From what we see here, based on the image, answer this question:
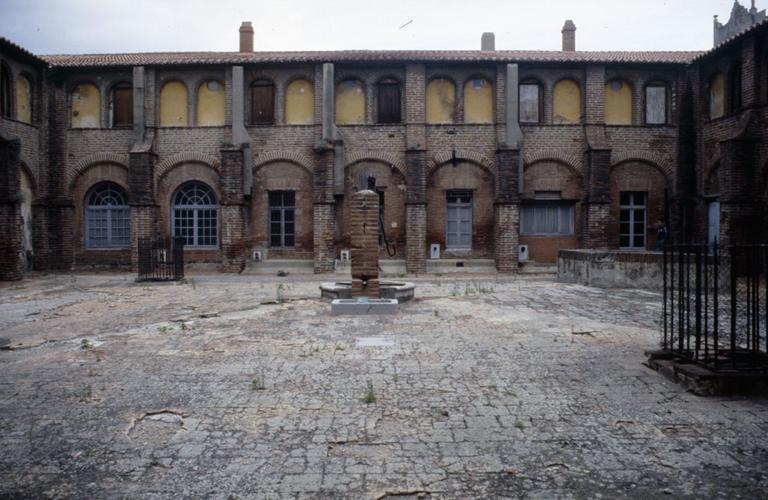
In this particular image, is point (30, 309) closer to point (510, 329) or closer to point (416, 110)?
point (510, 329)

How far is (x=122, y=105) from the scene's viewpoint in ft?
66.8

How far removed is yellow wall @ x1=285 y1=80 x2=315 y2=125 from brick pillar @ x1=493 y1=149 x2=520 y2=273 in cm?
665

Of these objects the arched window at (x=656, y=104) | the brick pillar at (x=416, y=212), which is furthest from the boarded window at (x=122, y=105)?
the arched window at (x=656, y=104)

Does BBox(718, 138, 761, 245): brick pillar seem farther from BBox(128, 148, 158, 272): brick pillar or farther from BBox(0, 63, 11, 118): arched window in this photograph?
BBox(0, 63, 11, 118): arched window

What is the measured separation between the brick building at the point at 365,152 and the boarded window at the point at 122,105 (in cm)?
5

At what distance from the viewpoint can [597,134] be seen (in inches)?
777

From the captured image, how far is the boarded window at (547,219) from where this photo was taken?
20.1 m

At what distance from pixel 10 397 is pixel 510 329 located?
6057 mm

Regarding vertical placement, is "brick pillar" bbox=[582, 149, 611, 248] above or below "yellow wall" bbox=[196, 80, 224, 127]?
below

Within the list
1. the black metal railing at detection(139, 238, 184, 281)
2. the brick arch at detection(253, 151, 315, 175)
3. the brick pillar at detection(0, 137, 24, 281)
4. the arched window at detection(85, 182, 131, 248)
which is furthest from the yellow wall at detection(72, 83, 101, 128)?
the black metal railing at detection(139, 238, 184, 281)

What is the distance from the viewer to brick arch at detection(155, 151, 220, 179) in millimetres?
20000

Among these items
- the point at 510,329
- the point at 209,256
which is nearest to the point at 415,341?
the point at 510,329

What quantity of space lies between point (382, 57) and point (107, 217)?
36.6 feet

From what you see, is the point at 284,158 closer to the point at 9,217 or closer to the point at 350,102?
the point at 350,102
